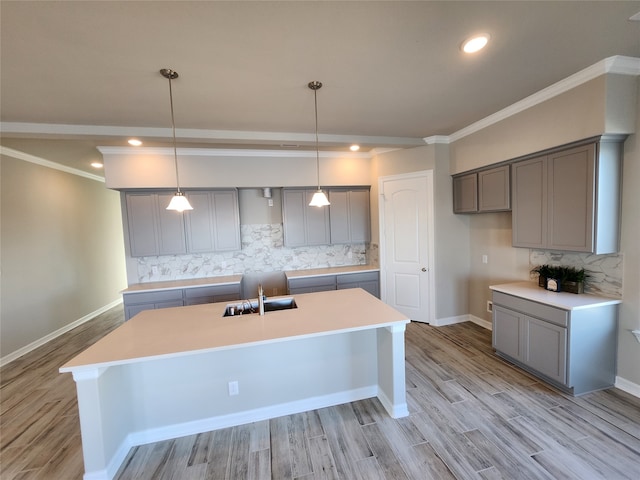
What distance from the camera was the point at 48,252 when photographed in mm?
4094

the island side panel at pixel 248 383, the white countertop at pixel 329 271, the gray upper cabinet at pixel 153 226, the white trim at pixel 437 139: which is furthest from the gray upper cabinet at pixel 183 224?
the white trim at pixel 437 139

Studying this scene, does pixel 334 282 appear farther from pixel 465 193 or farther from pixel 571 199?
pixel 571 199

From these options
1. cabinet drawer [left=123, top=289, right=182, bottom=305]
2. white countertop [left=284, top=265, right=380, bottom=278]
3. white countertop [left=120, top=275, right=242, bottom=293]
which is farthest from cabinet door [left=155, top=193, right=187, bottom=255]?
white countertop [left=284, top=265, right=380, bottom=278]

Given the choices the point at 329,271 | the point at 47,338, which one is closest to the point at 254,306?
the point at 329,271

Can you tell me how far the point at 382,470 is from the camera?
1680mm

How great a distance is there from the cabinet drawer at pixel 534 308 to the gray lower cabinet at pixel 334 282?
1727 millimetres

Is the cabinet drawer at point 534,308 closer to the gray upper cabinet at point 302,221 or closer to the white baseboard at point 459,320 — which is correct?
the white baseboard at point 459,320

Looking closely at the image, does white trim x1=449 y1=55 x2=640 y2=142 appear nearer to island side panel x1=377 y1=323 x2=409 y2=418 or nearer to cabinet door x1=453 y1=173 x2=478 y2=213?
cabinet door x1=453 y1=173 x2=478 y2=213

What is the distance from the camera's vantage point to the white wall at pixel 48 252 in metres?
3.48

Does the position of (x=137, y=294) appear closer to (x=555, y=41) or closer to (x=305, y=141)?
(x=305, y=141)

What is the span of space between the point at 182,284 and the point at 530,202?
4381 mm

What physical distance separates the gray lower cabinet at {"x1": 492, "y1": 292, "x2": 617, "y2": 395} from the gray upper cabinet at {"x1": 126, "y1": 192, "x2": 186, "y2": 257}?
4.30 metres

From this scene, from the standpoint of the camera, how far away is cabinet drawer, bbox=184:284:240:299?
3.63 m

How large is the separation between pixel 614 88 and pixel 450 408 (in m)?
2.93
